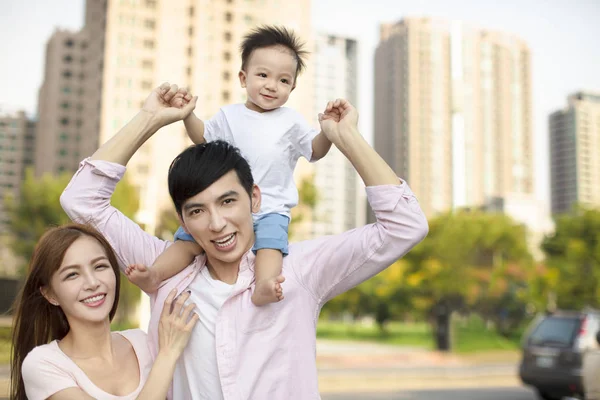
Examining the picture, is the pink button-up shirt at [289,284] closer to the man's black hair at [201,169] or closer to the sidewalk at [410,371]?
the man's black hair at [201,169]

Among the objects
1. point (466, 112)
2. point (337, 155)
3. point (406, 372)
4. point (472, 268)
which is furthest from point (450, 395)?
point (337, 155)

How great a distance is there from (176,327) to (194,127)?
2.34ft

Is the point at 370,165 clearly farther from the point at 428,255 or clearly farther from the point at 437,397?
the point at 428,255

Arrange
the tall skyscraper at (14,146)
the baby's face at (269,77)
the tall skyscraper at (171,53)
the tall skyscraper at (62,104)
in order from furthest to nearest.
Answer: the tall skyscraper at (14,146)
the tall skyscraper at (62,104)
the tall skyscraper at (171,53)
the baby's face at (269,77)

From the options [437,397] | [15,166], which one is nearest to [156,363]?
[437,397]

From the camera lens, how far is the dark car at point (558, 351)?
32.6 ft

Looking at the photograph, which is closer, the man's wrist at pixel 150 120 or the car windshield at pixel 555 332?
the man's wrist at pixel 150 120

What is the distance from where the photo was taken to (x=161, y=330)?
6.15ft

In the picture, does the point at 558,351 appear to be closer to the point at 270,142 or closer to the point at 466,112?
the point at 270,142

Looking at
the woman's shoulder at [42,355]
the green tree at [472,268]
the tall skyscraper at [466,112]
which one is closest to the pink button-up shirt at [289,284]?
the woman's shoulder at [42,355]

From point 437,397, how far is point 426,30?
6759 centimetres

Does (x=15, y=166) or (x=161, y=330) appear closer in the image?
Result: (x=161, y=330)

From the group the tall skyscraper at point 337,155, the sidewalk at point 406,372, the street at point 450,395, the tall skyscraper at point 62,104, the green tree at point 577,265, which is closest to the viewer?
the street at point 450,395

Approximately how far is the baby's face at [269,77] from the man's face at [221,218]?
18.1 inches
